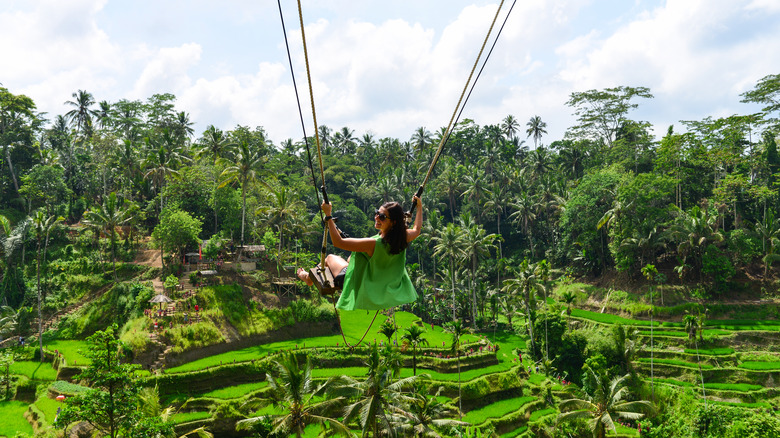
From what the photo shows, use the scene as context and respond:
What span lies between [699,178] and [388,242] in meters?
51.5

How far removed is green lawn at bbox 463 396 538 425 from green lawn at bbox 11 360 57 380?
75.4 feet

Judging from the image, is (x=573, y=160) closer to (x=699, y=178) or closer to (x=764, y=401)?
(x=699, y=178)

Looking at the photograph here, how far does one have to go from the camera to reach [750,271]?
4009 cm

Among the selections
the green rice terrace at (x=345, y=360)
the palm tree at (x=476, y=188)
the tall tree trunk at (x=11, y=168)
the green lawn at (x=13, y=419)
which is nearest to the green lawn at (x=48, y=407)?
the green rice terrace at (x=345, y=360)

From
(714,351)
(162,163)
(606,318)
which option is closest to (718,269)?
(714,351)

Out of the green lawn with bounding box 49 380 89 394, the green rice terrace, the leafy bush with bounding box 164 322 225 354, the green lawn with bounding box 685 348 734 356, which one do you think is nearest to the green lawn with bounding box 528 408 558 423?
the green rice terrace

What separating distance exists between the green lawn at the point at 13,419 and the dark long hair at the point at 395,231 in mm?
23702

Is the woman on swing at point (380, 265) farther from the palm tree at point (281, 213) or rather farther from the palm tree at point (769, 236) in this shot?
the palm tree at point (769, 236)

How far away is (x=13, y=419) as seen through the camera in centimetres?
2255

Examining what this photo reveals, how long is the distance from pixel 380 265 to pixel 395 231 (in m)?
0.39

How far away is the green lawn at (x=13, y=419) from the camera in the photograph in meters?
21.1

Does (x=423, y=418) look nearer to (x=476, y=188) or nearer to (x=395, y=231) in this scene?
(x=395, y=231)

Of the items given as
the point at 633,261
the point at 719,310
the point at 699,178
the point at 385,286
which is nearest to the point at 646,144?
the point at 699,178

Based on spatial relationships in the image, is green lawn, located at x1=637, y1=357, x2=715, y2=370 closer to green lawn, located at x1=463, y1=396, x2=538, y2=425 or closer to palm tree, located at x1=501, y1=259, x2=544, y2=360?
palm tree, located at x1=501, y1=259, x2=544, y2=360
